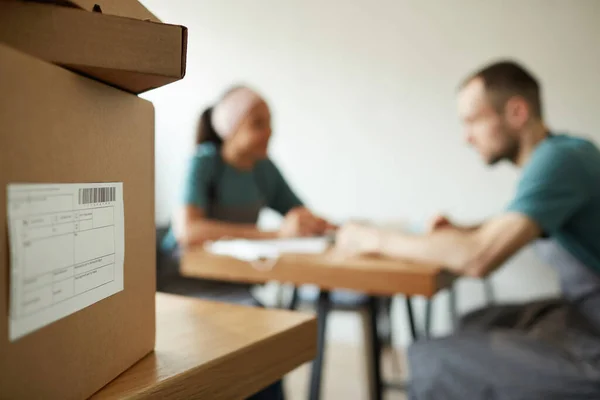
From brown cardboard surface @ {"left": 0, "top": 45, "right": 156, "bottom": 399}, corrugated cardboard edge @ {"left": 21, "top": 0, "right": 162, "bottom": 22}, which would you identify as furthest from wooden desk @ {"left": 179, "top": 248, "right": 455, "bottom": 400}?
corrugated cardboard edge @ {"left": 21, "top": 0, "right": 162, "bottom": 22}

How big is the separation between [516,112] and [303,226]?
29.0 inches

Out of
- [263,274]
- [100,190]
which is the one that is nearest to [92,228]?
[100,190]

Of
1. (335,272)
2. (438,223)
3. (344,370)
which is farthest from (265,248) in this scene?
(344,370)

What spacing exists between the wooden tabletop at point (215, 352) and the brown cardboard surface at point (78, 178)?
0.02 meters

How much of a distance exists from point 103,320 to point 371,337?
116cm

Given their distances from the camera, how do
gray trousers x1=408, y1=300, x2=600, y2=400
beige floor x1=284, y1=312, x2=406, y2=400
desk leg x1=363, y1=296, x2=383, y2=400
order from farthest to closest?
beige floor x1=284, y1=312, x2=406, y2=400, desk leg x1=363, y1=296, x2=383, y2=400, gray trousers x1=408, y1=300, x2=600, y2=400

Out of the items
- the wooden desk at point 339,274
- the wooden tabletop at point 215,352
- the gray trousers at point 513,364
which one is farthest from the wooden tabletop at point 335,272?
the wooden tabletop at point 215,352

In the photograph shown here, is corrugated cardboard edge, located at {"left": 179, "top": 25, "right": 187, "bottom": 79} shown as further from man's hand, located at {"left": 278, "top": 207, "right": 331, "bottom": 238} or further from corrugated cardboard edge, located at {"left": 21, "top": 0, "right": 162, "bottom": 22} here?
man's hand, located at {"left": 278, "top": 207, "right": 331, "bottom": 238}

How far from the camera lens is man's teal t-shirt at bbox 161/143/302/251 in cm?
164

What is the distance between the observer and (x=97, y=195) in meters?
0.36

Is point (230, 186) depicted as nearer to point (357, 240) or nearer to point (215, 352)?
point (357, 240)

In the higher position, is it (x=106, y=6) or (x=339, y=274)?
(x=106, y=6)

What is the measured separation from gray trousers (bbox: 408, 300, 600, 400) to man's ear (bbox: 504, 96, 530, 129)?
0.56 meters

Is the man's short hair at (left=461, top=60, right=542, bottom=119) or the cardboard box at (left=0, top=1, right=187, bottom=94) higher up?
the man's short hair at (left=461, top=60, right=542, bottom=119)
